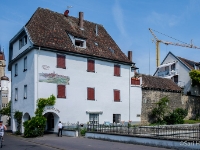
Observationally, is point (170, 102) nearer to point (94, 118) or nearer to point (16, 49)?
point (94, 118)

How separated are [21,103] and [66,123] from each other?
586cm

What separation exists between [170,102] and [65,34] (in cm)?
1926

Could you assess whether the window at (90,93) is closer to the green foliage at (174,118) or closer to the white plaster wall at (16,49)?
the white plaster wall at (16,49)

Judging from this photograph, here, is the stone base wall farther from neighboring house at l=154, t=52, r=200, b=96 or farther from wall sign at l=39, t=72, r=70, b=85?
wall sign at l=39, t=72, r=70, b=85

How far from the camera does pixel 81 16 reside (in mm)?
36375

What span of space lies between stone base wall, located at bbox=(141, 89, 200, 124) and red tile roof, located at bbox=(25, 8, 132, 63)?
20.8 ft

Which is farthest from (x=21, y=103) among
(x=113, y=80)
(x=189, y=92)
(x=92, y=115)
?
(x=189, y=92)

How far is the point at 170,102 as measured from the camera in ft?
136

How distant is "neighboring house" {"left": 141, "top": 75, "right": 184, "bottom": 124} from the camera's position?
125ft

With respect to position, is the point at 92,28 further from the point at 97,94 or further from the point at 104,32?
the point at 97,94

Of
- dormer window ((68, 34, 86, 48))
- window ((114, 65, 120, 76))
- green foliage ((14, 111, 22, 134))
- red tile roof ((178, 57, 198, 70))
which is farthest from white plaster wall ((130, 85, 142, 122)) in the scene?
red tile roof ((178, 57, 198, 70))

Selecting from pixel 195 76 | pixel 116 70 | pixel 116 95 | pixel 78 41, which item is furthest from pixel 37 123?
pixel 195 76

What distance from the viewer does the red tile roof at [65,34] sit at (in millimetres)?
29922

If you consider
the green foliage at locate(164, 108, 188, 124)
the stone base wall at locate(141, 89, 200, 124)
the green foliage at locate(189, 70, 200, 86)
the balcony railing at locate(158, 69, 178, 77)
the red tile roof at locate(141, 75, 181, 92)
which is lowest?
the green foliage at locate(164, 108, 188, 124)
